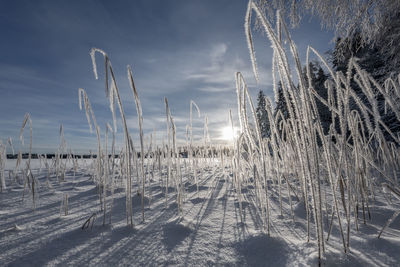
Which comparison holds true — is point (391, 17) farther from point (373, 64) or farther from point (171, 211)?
point (171, 211)

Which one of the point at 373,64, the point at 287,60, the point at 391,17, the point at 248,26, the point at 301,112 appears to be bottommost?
the point at 301,112

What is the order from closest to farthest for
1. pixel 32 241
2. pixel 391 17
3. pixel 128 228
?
pixel 32 241, pixel 128 228, pixel 391 17

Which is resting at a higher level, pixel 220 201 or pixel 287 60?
pixel 287 60

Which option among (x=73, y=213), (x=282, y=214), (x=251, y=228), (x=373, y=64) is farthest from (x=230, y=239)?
(x=373, y=64)

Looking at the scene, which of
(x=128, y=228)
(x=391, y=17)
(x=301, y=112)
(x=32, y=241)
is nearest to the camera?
(x=301, y=112)

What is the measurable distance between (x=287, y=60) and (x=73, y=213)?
1.45m

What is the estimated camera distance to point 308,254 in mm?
639

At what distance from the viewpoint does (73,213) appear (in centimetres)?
118

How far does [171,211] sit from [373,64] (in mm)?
9730

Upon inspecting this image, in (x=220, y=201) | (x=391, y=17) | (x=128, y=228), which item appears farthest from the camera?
(x=391, y=17)

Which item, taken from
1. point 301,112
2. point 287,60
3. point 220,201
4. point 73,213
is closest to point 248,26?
point 287,60

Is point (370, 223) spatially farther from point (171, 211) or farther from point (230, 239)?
point (171, 211)

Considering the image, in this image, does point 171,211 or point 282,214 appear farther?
point 171,211

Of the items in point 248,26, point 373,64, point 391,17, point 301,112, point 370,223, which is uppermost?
point 373,64
